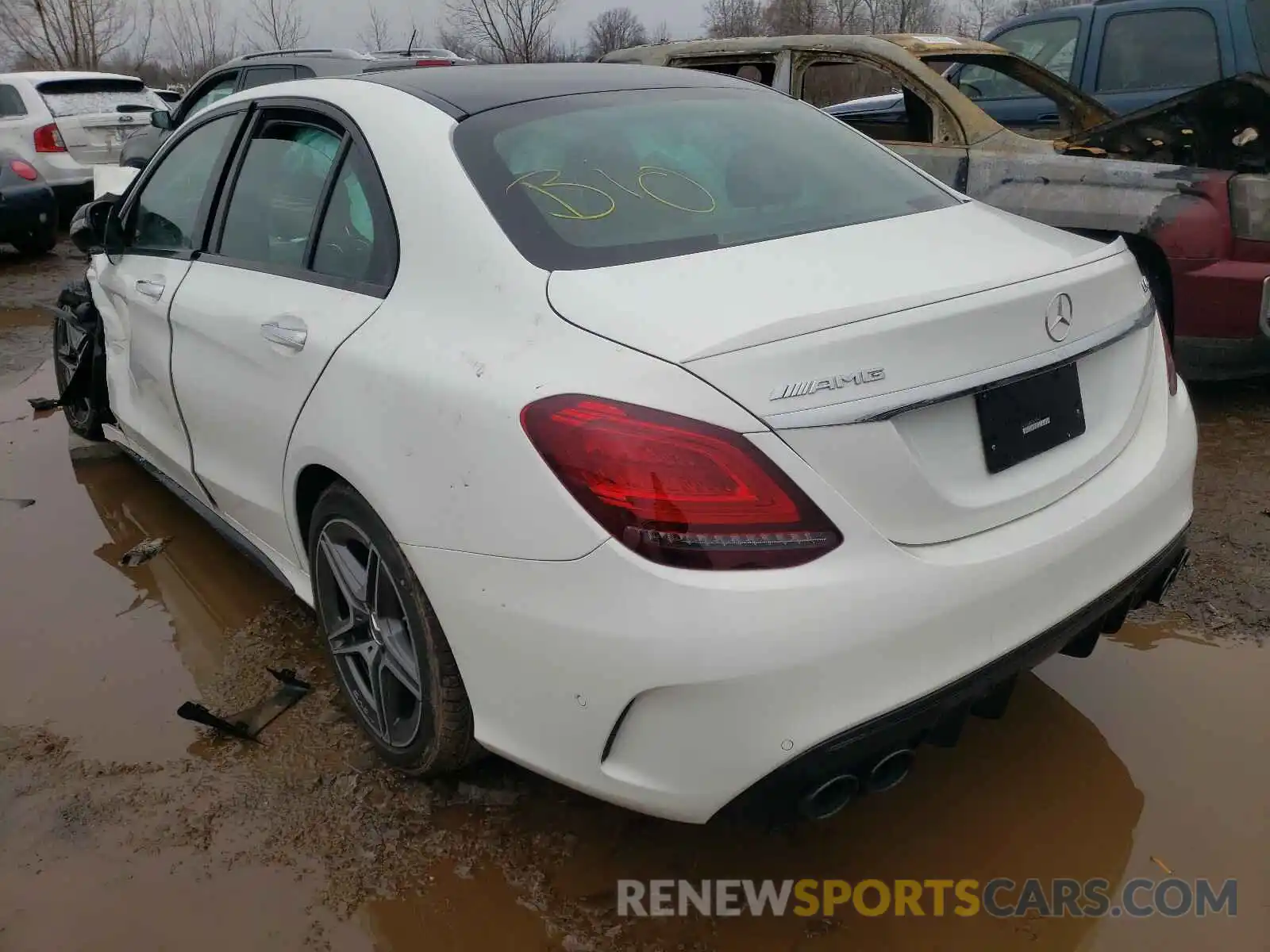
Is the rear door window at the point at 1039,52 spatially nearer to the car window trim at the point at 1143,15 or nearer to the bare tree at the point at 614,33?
the car window trim at the point at 1143,15

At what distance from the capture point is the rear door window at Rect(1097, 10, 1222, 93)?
5.85 metres

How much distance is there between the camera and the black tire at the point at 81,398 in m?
4.45

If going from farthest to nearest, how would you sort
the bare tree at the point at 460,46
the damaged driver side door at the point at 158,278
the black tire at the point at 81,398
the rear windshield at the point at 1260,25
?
1. the bare tree at the point at 460,46
2. the rear windshield at the point at 1260,25
3. the black tire at the point at 81,398
4. the damaged driver side door at the point at 158,278

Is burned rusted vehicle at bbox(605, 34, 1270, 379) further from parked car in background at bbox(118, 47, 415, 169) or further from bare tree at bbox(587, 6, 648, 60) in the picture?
bare tree at bbox(587, 6, 648, 60)

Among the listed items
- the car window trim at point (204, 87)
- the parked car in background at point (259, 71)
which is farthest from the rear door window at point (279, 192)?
the car window trim at point (204, 87)

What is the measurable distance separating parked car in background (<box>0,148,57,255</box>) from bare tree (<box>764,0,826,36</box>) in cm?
2647

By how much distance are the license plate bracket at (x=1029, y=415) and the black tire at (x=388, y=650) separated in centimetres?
112

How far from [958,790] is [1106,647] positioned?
2.75 feet

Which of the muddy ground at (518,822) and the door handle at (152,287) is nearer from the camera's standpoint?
the muddy ground at (518,822)

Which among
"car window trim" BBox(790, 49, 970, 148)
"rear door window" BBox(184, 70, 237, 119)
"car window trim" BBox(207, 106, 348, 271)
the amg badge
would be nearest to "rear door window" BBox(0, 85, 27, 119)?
"rear door window" BBox(184, 70, 237, 119)

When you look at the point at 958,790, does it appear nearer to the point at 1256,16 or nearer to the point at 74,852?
the point at 74,852

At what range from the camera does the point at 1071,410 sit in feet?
6.61

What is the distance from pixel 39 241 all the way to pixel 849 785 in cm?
1115

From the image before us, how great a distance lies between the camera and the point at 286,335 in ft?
8.10
